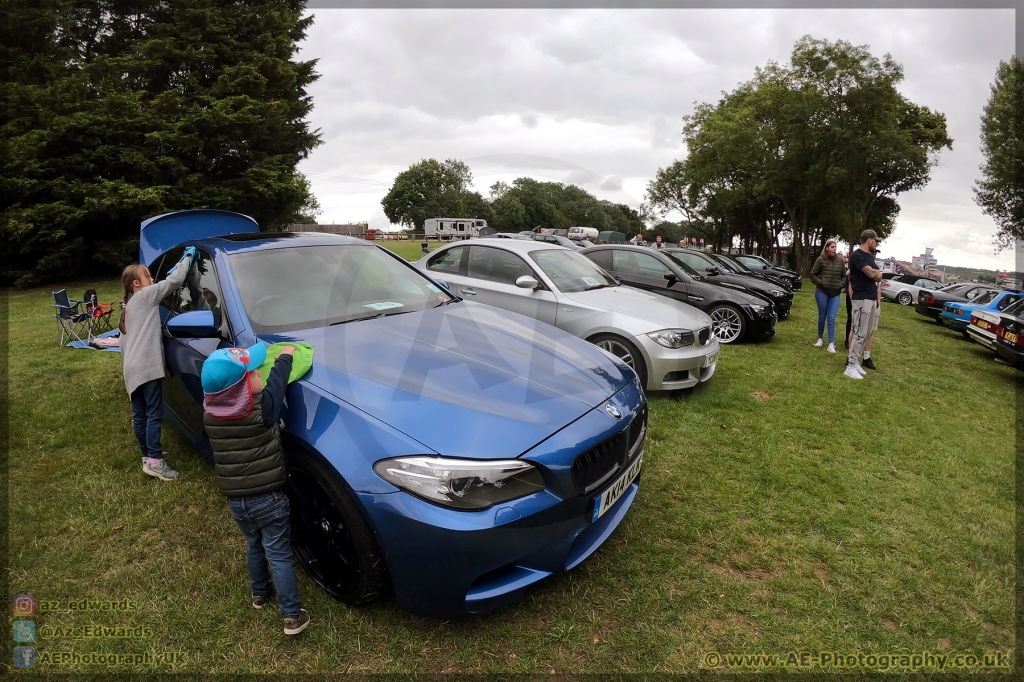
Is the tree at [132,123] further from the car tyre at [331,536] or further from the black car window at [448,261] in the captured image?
the car tyre at [331,536]

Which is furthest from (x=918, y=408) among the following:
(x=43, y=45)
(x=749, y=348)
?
(x=43, y=45)

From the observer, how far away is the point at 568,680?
82.7 inches

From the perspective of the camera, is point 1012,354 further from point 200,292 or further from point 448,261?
point 200,292

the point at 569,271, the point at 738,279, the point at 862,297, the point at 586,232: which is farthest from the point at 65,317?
the point at 586,232

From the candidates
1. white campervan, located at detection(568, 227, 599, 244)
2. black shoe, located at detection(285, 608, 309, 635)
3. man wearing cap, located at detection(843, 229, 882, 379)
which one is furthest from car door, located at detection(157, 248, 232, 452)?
white campervan, located at detection(568, 227, 599, 244)

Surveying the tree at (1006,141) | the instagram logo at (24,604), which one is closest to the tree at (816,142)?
the tree at (1006,141)

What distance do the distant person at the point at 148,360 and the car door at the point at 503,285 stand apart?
299 centimetres

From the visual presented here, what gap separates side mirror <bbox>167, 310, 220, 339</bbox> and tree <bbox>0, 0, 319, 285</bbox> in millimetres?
14068

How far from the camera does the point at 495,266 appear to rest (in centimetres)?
600

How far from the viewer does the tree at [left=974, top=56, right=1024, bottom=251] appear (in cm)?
1964

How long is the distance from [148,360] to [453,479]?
273 cm

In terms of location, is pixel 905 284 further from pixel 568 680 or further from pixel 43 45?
pixel 43 45

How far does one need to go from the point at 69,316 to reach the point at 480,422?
8.65 meters

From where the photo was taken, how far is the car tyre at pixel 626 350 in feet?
16.4
